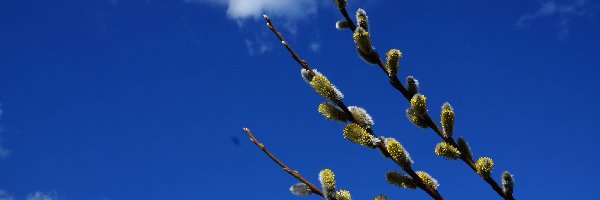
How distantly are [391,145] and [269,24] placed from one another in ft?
2.76

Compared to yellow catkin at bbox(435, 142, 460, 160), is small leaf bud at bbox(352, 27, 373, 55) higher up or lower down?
higher up

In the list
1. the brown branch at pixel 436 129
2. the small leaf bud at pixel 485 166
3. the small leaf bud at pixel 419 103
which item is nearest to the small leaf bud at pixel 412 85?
the brown branch at pixel 436 129

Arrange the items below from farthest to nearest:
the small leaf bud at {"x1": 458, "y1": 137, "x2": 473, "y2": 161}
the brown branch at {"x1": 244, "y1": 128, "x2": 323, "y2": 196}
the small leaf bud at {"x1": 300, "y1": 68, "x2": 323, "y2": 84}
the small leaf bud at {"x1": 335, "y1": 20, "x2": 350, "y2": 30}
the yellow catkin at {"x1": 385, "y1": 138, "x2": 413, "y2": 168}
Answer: the small leaf bud at {"x1": 335, "y1": 20, "x2": 350, "y2": 30} → the small leaf bud at {"x1": 300, "y1": 68, "x2": 323, "y2": 84} → the small leaf bud at {"x1": 458, "y1": 137, "x2": 473, "y2": 161} → the yellow catkin at {"x1": 385, "y1": 138, "x2": 413, "y2": 168} → the brown branch at {"x1": 244, "y1": 128, "x2": 323, "y2": 196}

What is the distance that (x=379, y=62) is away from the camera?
240 centimetres

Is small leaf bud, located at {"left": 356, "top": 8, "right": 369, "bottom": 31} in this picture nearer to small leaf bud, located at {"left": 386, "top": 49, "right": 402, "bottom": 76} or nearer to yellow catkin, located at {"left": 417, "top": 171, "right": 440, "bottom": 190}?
small leaf bud, located at {"left": 386, "top": 49, "right": 402, "bottom": 76}

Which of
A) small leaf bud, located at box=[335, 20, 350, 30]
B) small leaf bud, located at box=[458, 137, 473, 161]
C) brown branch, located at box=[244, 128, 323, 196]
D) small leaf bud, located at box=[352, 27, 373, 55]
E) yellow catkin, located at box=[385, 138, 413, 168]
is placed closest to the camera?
brown branch, located at box=[244, 128, 323, 196]

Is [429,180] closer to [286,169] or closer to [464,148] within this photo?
[464,148]

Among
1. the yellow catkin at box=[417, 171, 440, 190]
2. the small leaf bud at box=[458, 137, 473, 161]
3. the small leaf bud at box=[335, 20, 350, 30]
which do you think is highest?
the small leaf bud at box=[335, 20, 350, 30]

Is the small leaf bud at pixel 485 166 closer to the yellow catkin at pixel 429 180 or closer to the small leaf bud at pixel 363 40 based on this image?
the yellow catkin at pixel 429 180

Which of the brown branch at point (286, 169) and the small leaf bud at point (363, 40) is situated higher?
the small leaf bud at point (363, 40)

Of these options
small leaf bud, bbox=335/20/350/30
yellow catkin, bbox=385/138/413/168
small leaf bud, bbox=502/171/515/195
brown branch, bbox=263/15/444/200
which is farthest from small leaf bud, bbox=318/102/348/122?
small leaf bud, bbox=502/171/515/195

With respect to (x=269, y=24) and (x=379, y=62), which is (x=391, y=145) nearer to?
(x=379, y=62)

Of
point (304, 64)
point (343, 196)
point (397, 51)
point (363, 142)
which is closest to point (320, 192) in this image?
point (343, 196)

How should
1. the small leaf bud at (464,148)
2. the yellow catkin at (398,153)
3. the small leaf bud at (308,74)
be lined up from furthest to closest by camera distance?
the small leaf bud at (308,74) < the small leaf bud at (464,148) < the yellow catkin at (398,153)
